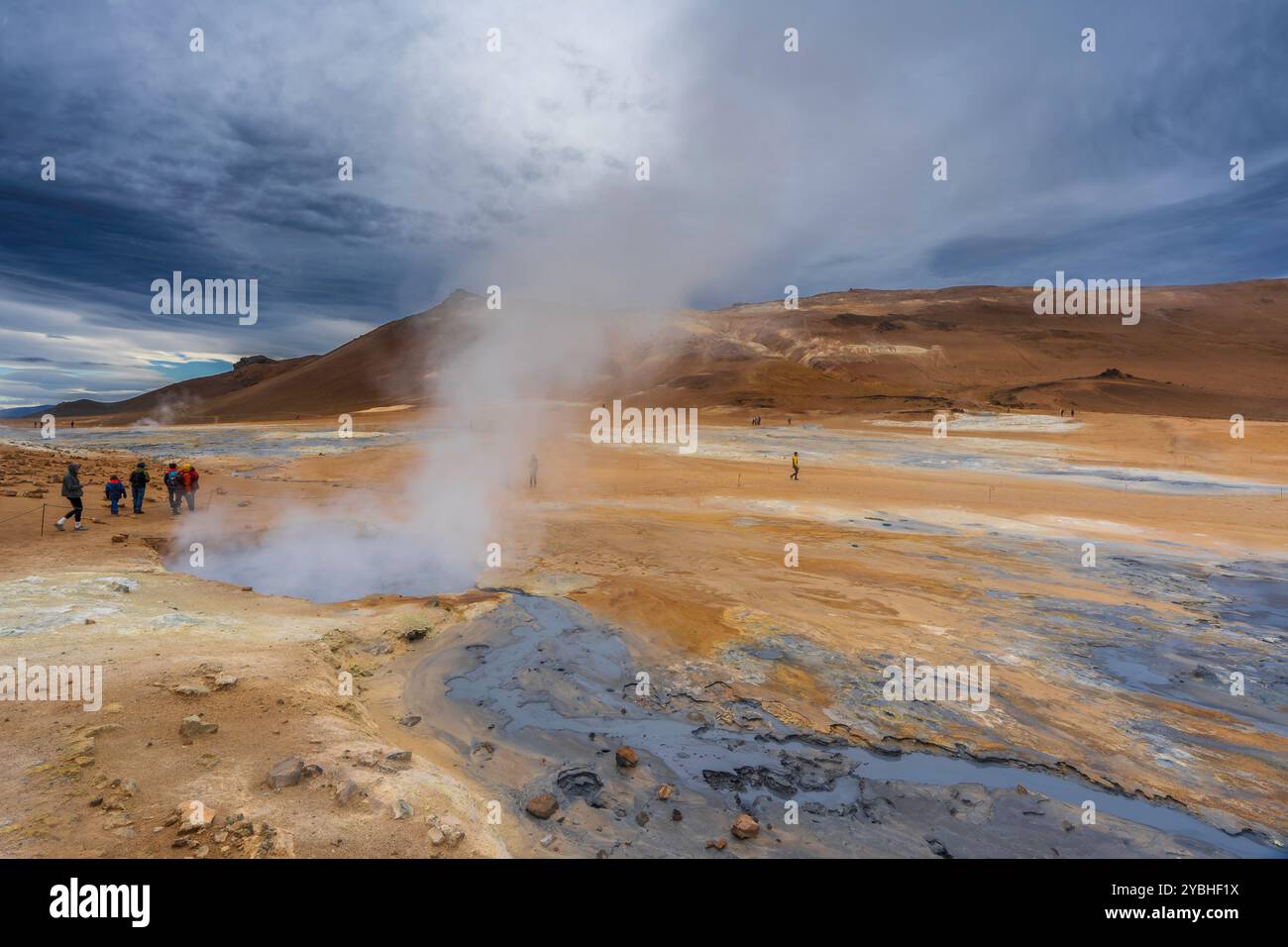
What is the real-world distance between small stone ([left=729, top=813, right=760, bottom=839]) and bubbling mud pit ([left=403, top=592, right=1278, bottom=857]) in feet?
0.26

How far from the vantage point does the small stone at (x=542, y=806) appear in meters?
4.14

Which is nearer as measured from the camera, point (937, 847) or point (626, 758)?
point (937, 847)

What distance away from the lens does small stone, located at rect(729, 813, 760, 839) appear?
3980 mm

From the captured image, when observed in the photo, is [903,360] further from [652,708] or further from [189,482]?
[652,708]

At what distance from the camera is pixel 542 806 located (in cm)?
416

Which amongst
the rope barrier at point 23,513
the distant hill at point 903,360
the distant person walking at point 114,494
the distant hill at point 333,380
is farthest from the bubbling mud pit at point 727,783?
the distant hill at point 333,380

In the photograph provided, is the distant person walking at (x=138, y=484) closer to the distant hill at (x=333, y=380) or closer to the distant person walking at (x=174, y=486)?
→ the distant person walking at (x=174, y=486)

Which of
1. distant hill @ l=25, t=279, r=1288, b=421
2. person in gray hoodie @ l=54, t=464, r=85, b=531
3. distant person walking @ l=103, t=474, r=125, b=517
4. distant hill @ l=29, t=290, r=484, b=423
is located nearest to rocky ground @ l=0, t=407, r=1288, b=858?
person in gray hoodie @ l=54, t=464, r=85, b=531

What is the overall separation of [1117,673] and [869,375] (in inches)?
2599

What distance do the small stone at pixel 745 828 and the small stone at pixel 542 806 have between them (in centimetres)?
123

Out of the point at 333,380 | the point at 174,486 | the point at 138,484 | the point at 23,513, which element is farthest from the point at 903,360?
the point at 333,380

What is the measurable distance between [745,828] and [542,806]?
54.6 inches

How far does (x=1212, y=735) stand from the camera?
544cm
